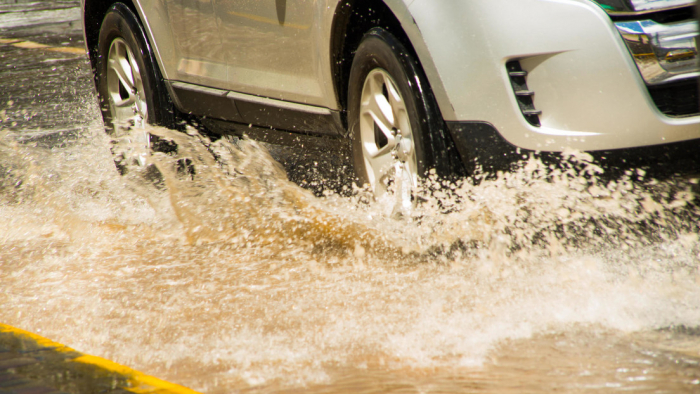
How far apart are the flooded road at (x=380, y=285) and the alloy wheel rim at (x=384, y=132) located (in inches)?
5.8

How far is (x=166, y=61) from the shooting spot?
4.24 metres

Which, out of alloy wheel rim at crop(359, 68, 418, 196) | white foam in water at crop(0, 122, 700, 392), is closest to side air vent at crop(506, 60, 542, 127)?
white foam in water at crop(0, 122, 700, 392)

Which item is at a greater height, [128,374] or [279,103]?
[279,103]

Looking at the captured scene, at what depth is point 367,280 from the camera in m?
2.90

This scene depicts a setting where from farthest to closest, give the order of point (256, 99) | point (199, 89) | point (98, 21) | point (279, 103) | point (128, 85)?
point (98, 21), point (128, 85), point (199, 89), point (256, 99), point (279, 103)

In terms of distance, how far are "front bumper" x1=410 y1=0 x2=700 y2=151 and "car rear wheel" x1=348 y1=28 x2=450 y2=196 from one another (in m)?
0.15

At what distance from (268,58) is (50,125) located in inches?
148

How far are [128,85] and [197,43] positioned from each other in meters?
0.94

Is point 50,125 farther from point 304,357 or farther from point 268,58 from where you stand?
point 304,357

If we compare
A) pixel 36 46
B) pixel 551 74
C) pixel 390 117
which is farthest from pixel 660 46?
pixel 36 46

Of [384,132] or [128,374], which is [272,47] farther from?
[128,374]

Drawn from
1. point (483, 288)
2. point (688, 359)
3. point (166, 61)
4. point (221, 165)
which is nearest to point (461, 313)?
point (483, 288)

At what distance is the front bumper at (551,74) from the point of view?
7.87 ft

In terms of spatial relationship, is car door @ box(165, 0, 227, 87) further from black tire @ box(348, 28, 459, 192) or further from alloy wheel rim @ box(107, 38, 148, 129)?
black tire @ box(348, 28, 459, 192)
